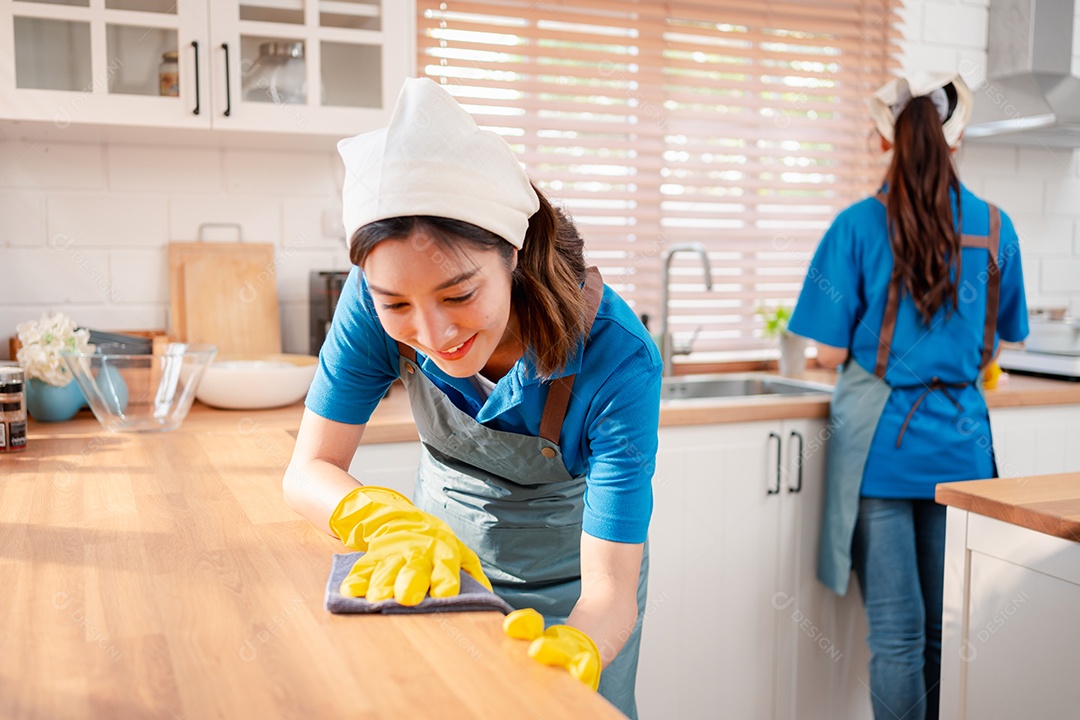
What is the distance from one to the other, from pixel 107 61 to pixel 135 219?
0.44 meters

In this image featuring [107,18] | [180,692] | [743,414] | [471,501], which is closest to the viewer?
[180,692]

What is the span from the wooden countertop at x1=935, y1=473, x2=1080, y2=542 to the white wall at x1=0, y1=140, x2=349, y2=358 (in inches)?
65.4

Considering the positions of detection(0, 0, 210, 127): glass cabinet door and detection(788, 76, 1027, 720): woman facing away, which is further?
detection(788, 76, 1027, 720): woman facing away

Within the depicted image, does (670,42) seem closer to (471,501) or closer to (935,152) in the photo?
(935,152)

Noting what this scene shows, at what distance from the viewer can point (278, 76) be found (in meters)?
2.18

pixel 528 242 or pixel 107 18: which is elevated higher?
pixel 107 18

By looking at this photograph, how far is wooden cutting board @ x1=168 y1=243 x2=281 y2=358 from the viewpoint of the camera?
238 cm

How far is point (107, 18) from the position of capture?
206cm

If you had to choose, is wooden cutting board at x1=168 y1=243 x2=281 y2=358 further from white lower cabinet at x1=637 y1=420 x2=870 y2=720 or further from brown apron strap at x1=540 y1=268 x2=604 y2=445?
brown apron strap at x1=540 y1=268 x2=604 y2=445

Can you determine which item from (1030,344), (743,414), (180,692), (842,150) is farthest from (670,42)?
(180,692)

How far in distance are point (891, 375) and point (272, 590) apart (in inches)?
63.1

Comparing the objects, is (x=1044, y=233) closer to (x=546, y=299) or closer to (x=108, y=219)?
(x=546, y=299)

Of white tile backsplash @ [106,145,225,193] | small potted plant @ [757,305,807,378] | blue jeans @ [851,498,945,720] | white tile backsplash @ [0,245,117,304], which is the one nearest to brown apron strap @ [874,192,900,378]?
blue jeans @ [851,498,945,720]

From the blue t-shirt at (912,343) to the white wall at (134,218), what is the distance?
1257 mm
